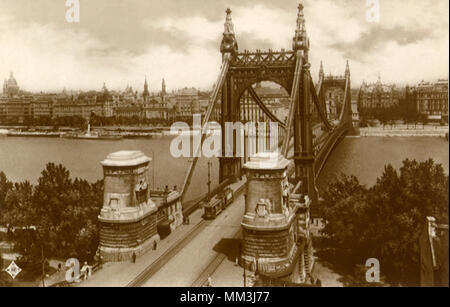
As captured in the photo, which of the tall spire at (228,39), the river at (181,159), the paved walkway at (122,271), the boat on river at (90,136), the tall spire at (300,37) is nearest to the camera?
the paved walkway at (122,271)

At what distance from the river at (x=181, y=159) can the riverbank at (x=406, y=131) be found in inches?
29.4

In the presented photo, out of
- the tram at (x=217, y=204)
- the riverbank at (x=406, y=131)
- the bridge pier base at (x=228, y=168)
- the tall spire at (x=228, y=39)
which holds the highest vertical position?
the tall spire at (x=228, y=39)

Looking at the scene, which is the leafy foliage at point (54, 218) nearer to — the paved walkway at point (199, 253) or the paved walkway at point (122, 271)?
the paved walkway at point (122, 271)

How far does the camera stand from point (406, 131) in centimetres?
5622

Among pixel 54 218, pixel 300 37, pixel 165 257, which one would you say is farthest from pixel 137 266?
pixel 300 37

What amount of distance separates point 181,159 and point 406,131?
27.7 meters

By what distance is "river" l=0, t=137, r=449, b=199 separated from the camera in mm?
44500

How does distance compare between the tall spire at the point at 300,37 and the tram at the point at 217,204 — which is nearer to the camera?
→ the tram at the point at 217,204

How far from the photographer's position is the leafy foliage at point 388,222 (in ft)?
70.9

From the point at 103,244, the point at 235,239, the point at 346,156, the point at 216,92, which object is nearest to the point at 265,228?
the point at 235,239

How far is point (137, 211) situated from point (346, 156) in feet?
123

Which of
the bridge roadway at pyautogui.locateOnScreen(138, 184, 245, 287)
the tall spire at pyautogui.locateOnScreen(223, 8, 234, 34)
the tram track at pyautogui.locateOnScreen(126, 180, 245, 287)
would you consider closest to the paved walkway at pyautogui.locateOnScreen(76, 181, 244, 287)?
the bridge roadway at pyautogui.locateOnScreen(138, 184, 245, 287)

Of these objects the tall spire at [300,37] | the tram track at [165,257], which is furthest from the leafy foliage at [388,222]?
the tall spire at [300,37]

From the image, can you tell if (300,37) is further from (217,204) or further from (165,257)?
(165,257)
